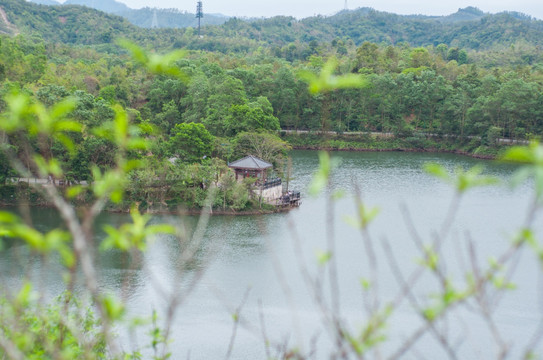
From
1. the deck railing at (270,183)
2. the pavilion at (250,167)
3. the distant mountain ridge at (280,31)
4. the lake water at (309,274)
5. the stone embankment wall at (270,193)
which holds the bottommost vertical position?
the lake water at (309,274)

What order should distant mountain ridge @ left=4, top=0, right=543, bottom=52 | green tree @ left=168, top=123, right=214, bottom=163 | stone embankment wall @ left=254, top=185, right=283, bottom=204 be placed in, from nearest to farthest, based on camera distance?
1. stone embankment wall @ left=254, top=185, right=283, bottom=204
2. green tree @ left=168, top=123, right=214, bottom=163
3. distant mountain ridge @ left=4, top=0, right=543, bottom=52

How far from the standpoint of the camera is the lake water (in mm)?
9289

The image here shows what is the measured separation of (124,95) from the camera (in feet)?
92.0

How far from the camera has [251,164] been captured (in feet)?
58.2

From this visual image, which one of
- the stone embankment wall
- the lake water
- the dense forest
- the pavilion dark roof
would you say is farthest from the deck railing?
the dense forest

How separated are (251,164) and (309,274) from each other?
1176cm

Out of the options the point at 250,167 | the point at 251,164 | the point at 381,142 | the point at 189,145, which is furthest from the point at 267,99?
the point at 250,167

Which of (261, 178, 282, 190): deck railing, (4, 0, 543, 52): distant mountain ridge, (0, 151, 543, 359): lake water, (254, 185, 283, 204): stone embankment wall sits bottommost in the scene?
(0, 151, 543, 359): lake water

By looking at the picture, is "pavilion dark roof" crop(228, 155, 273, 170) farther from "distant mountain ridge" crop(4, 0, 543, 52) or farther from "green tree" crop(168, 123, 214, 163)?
"distant mountain ridge" crop(4, 0, 543, 52)

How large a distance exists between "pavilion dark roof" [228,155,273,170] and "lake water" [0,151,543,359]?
1.70 metres

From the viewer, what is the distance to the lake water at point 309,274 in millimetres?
9289

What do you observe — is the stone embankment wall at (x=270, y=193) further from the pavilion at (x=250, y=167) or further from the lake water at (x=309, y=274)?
the lake water at (x=309, y=274)

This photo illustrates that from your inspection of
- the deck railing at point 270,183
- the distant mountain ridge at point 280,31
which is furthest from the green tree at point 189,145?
the distant mountain ridge at point 280,31

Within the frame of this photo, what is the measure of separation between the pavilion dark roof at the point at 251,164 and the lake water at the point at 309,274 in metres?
1.70
